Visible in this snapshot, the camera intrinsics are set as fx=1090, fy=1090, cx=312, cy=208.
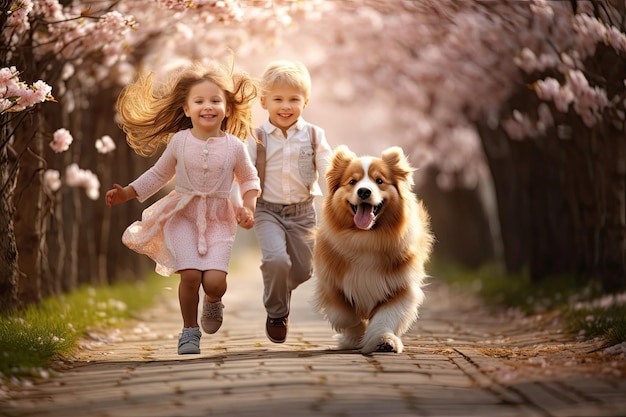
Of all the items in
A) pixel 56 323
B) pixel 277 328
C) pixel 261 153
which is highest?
pixel 261 153

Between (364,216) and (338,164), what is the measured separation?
0.46m

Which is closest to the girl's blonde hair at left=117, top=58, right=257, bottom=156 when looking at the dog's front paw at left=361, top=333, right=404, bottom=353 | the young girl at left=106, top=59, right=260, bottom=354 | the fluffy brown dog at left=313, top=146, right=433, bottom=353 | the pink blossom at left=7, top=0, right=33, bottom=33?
the young girl at left=106, top=59, right=260, bottom=354

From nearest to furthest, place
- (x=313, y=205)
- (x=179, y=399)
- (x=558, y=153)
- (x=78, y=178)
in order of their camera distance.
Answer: (x=179, y=399)
(x=313, y=205)
(x=78, y=178)
(x=558, y=153)

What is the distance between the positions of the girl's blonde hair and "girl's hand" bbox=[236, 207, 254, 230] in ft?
2.87

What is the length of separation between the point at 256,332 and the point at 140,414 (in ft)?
14.7

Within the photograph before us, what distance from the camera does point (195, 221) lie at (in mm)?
7543

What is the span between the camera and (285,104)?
8008 millimetres

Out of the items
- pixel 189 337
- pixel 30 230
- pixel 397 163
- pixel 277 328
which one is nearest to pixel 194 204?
pixel 189 337

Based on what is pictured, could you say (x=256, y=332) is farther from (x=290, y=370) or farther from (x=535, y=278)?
(x=535, y=278)

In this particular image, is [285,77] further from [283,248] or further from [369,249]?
[369,249]

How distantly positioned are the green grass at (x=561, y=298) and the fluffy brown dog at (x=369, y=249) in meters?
1.60

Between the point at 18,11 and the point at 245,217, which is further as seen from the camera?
the point at 18,11

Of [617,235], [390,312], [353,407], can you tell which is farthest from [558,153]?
A: [353,407]

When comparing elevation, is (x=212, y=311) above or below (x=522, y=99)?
below
